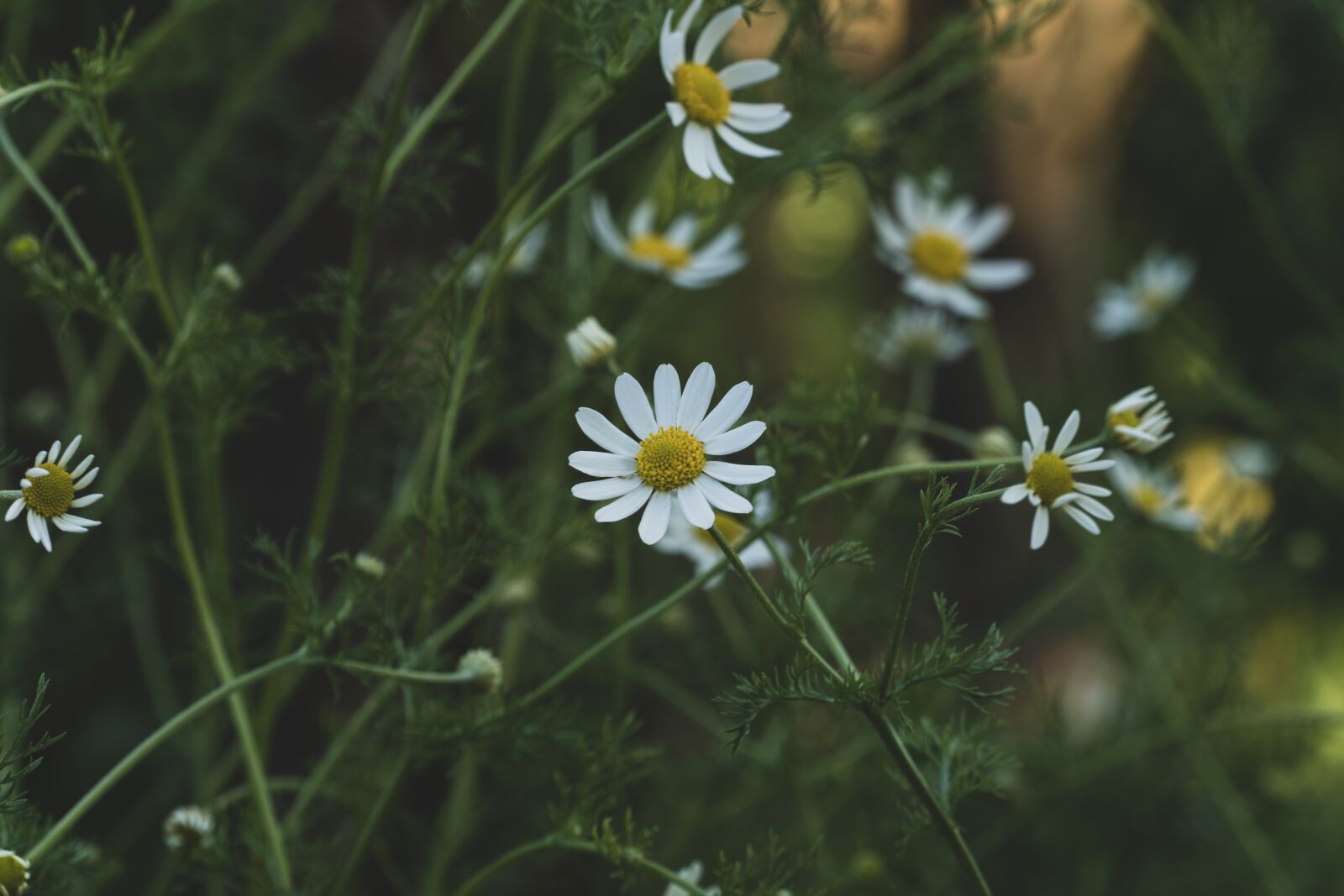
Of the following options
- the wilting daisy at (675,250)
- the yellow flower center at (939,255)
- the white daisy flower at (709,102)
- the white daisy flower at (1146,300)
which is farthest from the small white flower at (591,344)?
the white daisy flower at (1146,300)

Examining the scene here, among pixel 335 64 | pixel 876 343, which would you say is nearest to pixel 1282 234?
pixel 876 343

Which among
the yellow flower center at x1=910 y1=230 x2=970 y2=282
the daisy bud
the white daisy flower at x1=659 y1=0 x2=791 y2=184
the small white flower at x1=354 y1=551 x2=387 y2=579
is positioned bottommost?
the daisy bud

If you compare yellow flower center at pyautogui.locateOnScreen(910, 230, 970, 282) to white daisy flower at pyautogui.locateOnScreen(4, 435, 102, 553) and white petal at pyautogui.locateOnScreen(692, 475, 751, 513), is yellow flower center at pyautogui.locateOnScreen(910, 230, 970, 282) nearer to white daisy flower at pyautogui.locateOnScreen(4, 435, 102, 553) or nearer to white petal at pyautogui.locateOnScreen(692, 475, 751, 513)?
white petal at pyautogui.locateOnScreen(692, 475, 751, 513)

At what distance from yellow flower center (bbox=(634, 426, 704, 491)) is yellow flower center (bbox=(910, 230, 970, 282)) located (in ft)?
2.00

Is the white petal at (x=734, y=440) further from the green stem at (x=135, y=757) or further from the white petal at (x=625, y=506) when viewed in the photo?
the green stem at (x=135, y=757)

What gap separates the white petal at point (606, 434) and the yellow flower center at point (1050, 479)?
20 centimetres

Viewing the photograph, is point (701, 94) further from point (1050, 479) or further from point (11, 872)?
point (11, 872)

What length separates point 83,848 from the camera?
0.68 meters

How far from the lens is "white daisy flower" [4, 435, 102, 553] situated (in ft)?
1.62

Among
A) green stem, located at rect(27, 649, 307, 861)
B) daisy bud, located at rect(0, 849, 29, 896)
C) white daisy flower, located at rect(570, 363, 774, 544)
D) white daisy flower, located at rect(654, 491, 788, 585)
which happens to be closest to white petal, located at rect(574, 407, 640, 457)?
white daisy flower, located at rect(570, 363, 774, 544)

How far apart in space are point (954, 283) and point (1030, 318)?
38.7 inches

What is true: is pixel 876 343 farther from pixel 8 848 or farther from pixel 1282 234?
pixel 8 848

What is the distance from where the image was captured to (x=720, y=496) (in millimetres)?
566

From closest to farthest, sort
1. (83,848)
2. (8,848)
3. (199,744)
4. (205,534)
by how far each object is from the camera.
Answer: (8,848), (83,848), (199,744), (205,534)
